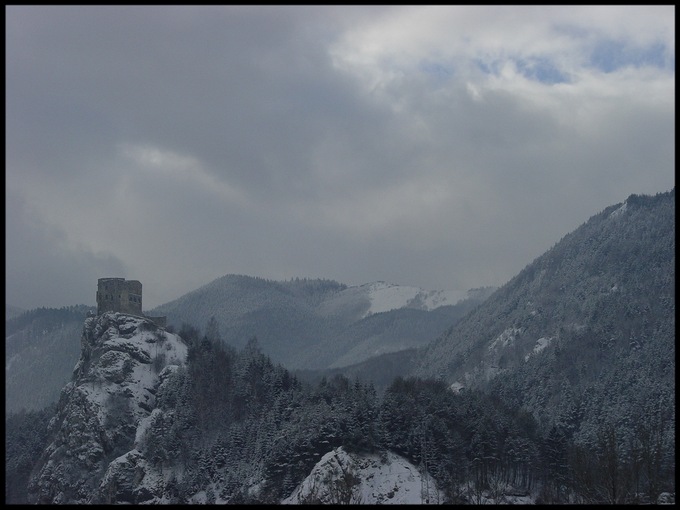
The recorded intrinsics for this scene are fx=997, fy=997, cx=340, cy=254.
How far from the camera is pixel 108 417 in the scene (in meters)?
182

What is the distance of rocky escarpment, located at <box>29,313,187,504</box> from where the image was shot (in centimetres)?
17238

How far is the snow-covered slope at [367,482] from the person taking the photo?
14388cm

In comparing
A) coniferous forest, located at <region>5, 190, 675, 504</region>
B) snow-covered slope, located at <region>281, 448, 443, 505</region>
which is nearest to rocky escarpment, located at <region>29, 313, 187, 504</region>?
coniferous forest, located at <region>5, 190, 675, 504</region>

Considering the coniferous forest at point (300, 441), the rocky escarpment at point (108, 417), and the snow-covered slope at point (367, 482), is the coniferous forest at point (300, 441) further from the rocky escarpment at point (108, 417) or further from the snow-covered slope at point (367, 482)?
the snow-covered slope at point (367, 482)

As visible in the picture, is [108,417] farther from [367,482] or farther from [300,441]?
[367,482]

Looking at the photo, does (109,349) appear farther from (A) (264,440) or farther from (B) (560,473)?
(B) (560,473)

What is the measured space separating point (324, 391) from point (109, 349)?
144 ft

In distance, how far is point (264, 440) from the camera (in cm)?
16925

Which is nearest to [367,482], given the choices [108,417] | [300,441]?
[300,441]

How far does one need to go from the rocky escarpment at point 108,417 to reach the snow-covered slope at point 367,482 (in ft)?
115

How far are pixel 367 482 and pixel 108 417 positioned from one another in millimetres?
55785

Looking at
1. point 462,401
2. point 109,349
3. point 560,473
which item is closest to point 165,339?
point 109,349

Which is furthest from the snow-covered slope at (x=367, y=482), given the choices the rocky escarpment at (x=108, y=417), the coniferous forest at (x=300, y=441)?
the rocky escarpment at (x=108, y=417)

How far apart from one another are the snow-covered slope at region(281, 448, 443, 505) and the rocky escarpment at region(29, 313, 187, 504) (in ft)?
115
